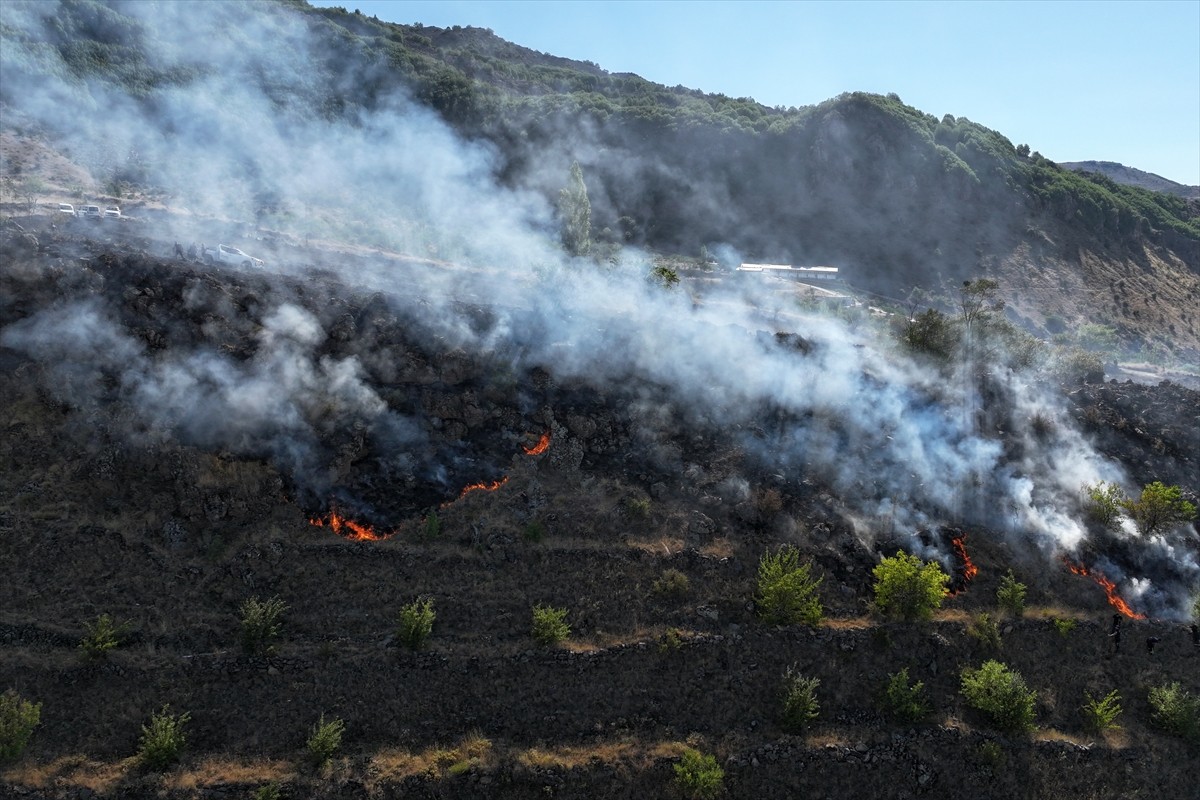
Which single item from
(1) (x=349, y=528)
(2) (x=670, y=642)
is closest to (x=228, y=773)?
(1) (x=349, y=528)

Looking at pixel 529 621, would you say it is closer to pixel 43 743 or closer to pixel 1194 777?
pixel 43 743

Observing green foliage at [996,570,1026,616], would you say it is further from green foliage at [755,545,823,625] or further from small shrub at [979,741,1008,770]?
green foliage at [755,545,823,625]

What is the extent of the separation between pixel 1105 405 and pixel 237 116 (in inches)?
1600

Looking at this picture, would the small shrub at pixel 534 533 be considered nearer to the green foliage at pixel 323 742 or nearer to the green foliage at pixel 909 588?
the green foliage at pixel 323 742

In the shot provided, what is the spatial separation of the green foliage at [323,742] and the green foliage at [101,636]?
4616 millimetres

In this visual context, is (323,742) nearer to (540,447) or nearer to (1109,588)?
(540,447)

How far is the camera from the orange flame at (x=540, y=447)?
21.8 meters

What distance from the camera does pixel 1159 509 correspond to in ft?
70.4

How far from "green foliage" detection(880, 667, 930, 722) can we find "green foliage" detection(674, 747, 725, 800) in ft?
14.1

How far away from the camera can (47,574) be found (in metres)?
17.5

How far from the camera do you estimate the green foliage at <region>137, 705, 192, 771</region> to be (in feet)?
49.6

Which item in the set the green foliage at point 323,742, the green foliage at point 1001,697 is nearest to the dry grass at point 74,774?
the green foliage at point 323,742

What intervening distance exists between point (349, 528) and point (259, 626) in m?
3.13

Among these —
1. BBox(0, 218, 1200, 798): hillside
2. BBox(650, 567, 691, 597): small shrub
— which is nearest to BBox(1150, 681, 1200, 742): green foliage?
BBox(0, 218, 1200, 798): hillside
